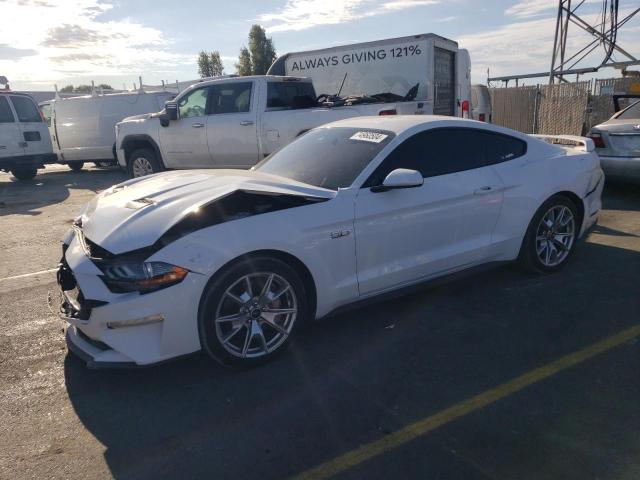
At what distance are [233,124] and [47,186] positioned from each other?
6702 millimetres

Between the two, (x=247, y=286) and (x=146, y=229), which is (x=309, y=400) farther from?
(x=146, y=229)

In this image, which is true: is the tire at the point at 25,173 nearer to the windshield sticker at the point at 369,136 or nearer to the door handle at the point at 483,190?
the windshield sticker at the point at 369,136

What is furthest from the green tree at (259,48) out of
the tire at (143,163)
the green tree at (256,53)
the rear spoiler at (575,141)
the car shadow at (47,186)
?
the rear spoiler at (575,141)

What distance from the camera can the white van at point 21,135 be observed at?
12.6 m

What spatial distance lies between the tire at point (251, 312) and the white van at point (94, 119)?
496 inches

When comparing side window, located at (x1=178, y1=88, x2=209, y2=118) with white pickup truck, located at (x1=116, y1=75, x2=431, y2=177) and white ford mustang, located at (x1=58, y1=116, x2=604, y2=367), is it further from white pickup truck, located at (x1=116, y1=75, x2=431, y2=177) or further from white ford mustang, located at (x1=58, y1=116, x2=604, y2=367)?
white ford mustang, located at (x1=58, y1=116, x2=604, y2=367)

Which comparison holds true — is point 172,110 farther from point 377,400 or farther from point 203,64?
point 203,64

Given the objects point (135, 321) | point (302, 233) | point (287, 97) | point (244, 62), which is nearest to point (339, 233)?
point (302, 233)

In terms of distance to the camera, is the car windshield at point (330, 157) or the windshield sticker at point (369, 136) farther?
the windshield sticker at point (369, 136)

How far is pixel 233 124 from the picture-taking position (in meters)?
9.02

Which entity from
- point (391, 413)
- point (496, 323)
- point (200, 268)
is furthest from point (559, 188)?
point (200, 268)

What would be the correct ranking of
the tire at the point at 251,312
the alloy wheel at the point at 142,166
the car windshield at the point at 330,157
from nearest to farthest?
the tire at the point at 251,312, the car windshield at the point at 330,157, the alloy wheel at the point at 142,166

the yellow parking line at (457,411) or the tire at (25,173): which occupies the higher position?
the tire at (25,173)

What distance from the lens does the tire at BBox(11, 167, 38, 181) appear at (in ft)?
46.0
